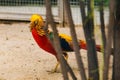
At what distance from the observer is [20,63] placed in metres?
4.46

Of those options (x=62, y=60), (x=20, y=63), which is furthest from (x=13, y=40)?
(x=62, y=60)

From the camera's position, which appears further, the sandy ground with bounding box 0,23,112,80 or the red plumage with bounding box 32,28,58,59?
the sandy ground with bounding box 0,23,112,80

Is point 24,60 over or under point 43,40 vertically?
under

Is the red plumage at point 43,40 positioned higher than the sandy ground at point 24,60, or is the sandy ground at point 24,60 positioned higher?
the red plumage at point 43,40

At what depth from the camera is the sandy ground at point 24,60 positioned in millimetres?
3996

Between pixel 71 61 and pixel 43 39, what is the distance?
0.80 m

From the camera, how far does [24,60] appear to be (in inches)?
181

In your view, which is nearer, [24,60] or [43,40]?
[43,40]

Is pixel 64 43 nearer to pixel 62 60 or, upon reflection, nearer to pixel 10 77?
pixel 10 77

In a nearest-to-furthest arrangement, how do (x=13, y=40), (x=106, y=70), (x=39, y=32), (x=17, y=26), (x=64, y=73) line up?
1. (x=106, y=70)
2. (x=64, y=73)
3. (x=39, y=32)
4. (x=13, y=40)
5. (x=17, y=26)

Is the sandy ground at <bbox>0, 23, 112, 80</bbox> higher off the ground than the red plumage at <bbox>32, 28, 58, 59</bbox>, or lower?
lower

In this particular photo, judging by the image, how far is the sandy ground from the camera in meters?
4.00

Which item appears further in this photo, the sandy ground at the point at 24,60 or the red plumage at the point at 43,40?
the sandy ground at the point at 24,60

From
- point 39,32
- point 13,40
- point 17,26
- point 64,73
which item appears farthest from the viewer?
point 17,26
